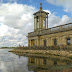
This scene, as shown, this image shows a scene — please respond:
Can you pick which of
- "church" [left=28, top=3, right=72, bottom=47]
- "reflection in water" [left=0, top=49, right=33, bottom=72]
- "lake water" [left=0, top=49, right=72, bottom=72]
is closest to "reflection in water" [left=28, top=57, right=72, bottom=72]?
"lake water" [left=0, top=49, right=72, bottom=72]

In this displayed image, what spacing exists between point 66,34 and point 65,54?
21.2ft

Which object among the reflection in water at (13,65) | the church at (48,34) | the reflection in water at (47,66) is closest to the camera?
the reflection in water at (47,66)

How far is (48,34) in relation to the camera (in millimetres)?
33969

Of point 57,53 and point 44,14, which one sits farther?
point 44,14

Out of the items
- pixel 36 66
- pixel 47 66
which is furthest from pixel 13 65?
pixel 47 66

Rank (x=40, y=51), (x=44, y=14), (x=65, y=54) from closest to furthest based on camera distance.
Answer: (x=65, y=54)
(x=40, y=51)
(x=44, y=14)

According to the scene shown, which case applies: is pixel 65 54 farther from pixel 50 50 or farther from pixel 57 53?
pixel 50 50

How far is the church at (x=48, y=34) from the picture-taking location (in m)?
27.9

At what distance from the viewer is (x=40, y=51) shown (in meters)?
30.5

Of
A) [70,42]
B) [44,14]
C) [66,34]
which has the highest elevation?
[44,14]

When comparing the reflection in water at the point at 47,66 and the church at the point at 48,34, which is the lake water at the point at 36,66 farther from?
the church at the point at 48,34

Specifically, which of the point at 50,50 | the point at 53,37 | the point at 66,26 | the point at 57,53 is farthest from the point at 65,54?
the point at 53,37

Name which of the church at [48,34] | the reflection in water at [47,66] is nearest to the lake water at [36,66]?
the reflection in water at [47,66]

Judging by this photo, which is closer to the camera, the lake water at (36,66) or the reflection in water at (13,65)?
the lake water at (36,66)
